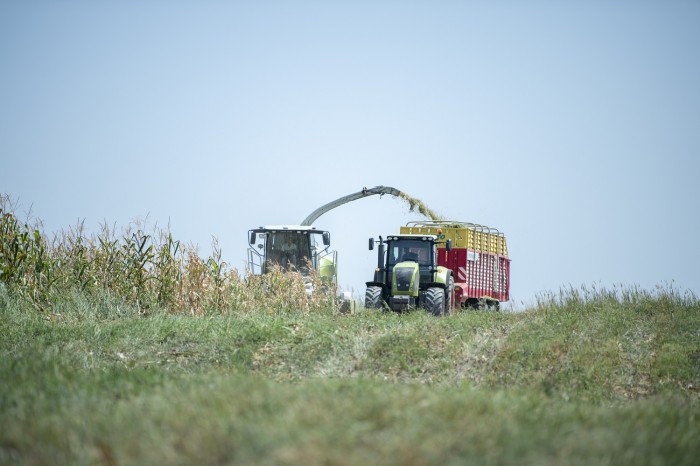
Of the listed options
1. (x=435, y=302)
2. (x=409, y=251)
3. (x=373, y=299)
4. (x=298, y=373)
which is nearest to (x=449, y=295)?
(x=435, y=302)

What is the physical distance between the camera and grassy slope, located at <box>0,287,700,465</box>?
474 cm

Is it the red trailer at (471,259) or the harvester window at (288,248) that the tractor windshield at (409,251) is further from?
the harvester window at (288,248)

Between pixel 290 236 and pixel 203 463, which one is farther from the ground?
pixel 290 236

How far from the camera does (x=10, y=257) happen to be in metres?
17.5

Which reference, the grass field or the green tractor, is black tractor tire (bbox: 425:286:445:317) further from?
the grass field

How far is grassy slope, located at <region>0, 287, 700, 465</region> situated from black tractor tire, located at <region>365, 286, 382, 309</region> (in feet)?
13.8

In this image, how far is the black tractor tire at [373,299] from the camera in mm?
20359

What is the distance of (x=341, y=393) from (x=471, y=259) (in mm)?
18232

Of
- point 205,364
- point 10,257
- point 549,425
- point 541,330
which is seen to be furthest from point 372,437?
point 10,257

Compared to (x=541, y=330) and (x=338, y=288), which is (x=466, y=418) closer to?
(x=541, y=330)

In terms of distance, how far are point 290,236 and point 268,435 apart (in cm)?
1862

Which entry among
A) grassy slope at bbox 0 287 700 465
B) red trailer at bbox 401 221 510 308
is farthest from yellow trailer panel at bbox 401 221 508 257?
grassy slope at bbox 0 287 700 465

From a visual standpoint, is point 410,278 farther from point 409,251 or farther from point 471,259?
point 471,259

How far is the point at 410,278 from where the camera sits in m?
20.3
